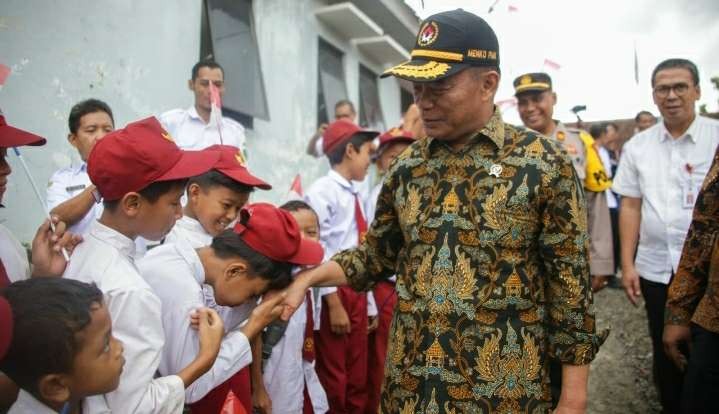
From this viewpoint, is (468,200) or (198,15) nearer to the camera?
Answer: (468,200)

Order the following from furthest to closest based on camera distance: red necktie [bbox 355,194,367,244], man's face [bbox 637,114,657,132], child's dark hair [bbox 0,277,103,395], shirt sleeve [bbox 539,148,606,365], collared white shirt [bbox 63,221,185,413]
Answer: man's face [bbox 637,114,657,132], red necktie [bbox 355,194,367,244], shirt sleeve [bbox 539,148,606,365], collared white shirt [bbox 63,221,185,413], child's dark hair [bbox 0,277,103,395]

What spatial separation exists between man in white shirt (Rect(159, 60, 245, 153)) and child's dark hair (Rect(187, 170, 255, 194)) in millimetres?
1816

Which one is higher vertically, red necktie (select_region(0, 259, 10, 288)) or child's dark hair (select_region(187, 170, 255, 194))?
child's dark hair (select_region(187, 170, 255, 194))

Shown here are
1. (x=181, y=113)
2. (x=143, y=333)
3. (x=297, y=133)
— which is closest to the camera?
(x=143, y=333)

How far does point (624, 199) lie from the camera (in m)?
3.51

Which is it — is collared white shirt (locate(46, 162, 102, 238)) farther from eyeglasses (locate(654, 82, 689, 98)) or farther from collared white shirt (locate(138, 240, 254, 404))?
eyeglasses (locate(654, 82, 689, 98))

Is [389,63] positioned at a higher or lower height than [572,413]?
higher

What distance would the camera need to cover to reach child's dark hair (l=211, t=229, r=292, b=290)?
2020mm

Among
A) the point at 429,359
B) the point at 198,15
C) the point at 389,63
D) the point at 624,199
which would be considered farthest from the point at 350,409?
the point at 389,63

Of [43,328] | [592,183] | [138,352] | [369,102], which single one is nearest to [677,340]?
[592,183]

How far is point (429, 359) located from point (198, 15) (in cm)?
423

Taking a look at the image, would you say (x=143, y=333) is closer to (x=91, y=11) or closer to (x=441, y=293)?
(x=441, y=293)

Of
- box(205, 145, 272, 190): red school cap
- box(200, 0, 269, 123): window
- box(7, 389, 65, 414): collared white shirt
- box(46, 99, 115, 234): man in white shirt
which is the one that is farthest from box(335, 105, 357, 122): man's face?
box(7, 389, 65, 414): collared white shirt

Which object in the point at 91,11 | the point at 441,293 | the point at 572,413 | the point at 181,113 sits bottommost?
the point at 572,413
